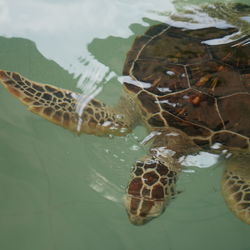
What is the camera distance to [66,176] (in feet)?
9.16

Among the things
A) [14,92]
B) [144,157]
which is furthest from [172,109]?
[14,92]

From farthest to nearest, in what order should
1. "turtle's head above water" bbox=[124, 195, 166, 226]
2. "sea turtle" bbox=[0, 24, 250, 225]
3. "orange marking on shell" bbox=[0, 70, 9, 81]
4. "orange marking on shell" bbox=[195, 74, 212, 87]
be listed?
"orange marking on shell" bbox=[0, 70, 9, 81], "orange marking on shell" bbox=[195, 74, 212, 87], "sea turtle" bbox=[0, 24, 250, 225], "turtle's head above water" bbox=[124, 195, 166, 226]

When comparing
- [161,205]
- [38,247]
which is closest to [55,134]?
[38,247]

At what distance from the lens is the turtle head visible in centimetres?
224

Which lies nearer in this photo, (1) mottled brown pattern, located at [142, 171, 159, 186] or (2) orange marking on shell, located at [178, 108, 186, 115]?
(1) mottled brown pattern, located at [142, 171, 159, 186]

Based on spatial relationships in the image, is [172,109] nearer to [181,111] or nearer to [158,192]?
[181,111]

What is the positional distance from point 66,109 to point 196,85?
1.05 m

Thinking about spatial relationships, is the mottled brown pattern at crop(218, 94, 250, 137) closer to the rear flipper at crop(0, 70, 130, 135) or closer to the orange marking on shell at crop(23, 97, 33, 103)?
the rear flipper at crop(0, 70, 130, 135)

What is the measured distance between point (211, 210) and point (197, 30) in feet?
5.13

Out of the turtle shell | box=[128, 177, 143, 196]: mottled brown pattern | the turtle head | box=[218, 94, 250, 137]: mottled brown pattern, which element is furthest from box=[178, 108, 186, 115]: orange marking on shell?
box=[128, 177, 143, 196]: mottled brown pattern

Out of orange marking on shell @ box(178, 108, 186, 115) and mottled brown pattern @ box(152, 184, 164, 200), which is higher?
orange marking on shell @ box(178, 108, 186, 115)

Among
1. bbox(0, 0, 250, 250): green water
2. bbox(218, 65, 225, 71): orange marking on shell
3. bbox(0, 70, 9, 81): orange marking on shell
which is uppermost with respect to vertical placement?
bbox(218, 65, 225, 71): orange marking on shell

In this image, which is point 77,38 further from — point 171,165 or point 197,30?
point 171,165

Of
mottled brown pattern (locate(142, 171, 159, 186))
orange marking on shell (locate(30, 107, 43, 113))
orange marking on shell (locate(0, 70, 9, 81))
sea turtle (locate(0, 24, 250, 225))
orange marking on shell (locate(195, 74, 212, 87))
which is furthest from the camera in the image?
orange marking on shell (locate(0, 70, 9, 81))
